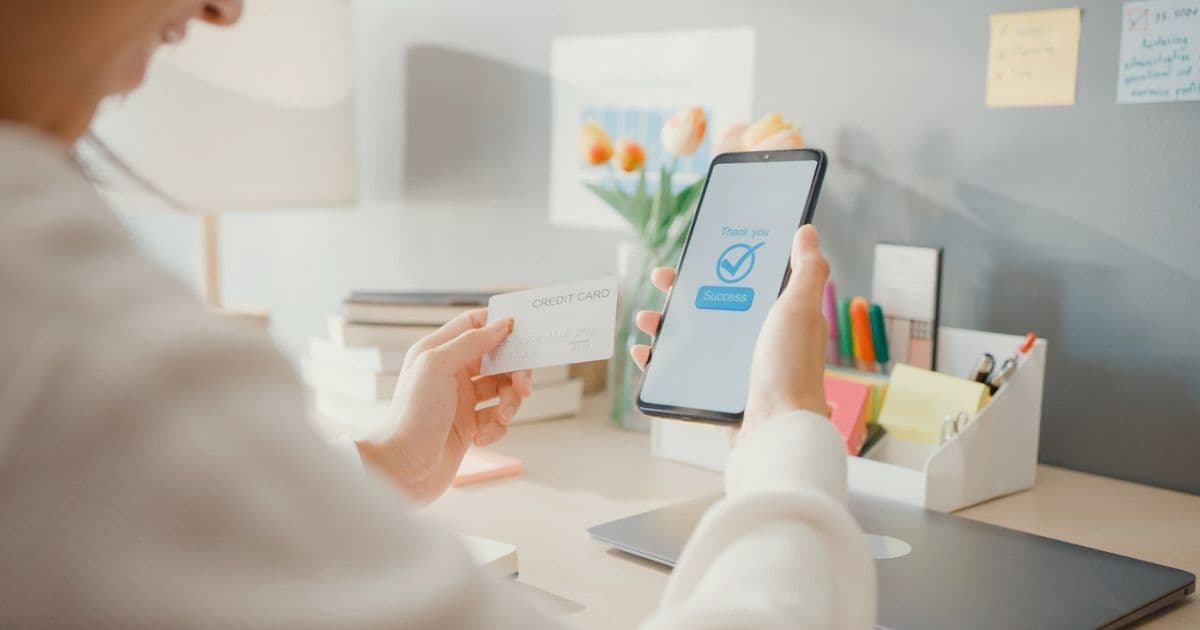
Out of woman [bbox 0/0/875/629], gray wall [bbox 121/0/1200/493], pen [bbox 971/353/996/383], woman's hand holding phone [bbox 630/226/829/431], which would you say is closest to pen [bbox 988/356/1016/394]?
pen [bbox 971/353/996/383]

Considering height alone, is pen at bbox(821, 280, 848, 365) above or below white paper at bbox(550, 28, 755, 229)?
below

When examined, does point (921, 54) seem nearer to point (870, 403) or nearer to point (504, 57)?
point (870, 403)

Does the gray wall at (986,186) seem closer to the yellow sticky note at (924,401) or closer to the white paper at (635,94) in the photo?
the white paper at (635,94)

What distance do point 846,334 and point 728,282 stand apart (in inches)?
12.4

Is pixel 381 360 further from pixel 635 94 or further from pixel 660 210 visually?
pixel 635 94

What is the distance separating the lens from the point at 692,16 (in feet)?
4.79

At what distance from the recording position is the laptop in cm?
72

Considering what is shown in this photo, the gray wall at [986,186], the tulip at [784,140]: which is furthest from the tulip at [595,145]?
the tulip at [784,140]

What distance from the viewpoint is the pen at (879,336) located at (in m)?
1.17

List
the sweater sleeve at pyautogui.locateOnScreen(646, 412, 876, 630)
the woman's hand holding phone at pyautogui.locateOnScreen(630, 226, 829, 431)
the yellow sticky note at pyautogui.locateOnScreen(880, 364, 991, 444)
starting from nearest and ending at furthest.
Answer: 1. the sweater sleeve at pyautogui.locateOnScreen(646, 412, 876, 630)
2. the woman's hand holding phone at pyautogui.locateOnScreen(630, 226, 829, 431)
3. the yellow sticky note at pyautogui.locateOnScreen(880, 364, 991, 444)

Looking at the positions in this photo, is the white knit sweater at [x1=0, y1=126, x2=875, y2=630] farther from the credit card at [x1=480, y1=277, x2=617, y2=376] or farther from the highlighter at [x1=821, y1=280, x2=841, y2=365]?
the highlighter at [x1=821, y1=280, x2=841, y2=365]

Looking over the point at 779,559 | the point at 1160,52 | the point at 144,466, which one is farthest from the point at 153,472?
the point at 1160,52

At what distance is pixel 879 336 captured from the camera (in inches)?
46.1

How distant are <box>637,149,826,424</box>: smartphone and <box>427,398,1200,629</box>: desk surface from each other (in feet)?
0.44
